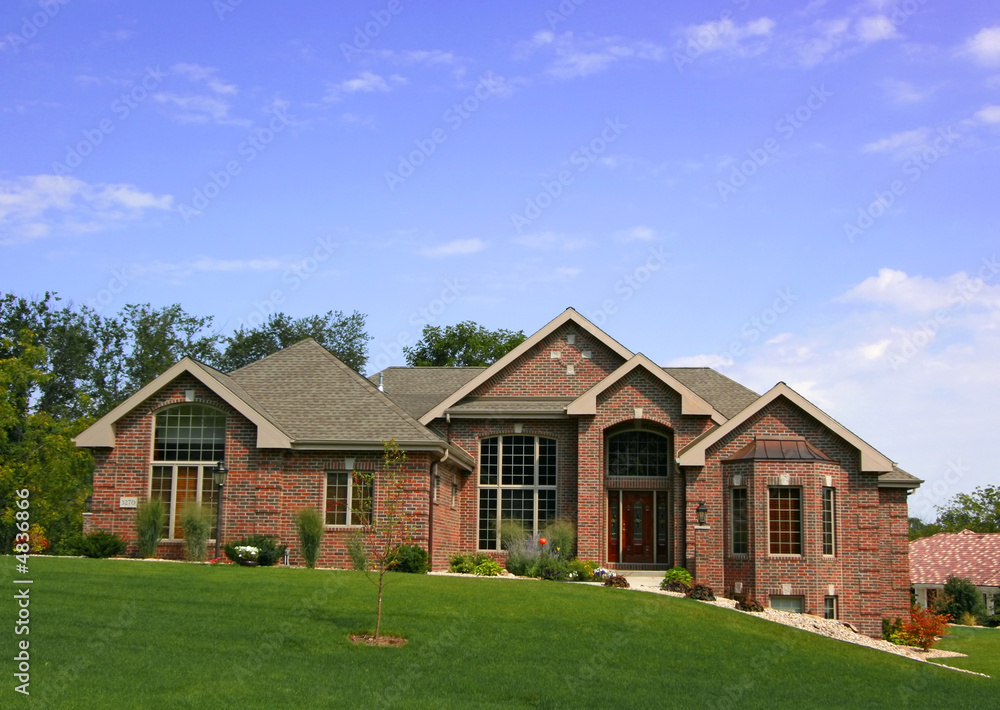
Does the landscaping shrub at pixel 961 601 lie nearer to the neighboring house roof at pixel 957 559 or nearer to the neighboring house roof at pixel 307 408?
the neighboring house roof at pixel 957 559

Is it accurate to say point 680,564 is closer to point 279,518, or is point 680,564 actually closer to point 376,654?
point 279,518

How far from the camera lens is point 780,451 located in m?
24.5

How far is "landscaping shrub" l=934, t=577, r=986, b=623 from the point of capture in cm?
4109

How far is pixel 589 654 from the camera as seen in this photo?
15.9 m

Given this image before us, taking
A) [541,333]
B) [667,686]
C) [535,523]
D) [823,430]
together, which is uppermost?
[541,333]

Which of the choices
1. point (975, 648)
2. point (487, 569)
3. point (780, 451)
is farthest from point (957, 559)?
point (487, 569)

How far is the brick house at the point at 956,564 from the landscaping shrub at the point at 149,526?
32326 mm

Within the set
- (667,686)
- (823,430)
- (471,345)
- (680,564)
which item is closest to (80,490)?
(471,345)

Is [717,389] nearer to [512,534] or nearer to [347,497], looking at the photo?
[512,534]

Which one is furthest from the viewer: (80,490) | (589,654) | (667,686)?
(80,490)

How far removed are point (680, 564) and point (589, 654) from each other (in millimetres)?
10265

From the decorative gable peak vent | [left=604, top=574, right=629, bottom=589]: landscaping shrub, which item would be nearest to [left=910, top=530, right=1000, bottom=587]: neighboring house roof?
the decorative gable peak vent

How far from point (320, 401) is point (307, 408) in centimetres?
47

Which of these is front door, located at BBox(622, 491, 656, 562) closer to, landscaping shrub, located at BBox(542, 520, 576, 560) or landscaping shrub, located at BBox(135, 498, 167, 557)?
landscaping shrub, located at BBox(542, 520, 576, 560)
